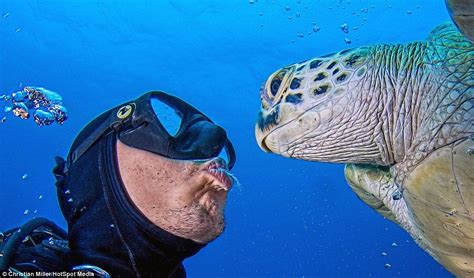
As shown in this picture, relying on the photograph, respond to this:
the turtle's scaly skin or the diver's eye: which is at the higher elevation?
the diver's eye

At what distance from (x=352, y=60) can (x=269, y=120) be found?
531mm

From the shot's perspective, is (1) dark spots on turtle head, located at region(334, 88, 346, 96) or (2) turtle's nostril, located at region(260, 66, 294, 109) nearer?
(1) dark spots on turtle head, located at region(334, 88, 346, 96)

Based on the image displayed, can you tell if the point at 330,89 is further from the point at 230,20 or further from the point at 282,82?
the point at 230,20

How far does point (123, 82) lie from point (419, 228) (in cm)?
2022

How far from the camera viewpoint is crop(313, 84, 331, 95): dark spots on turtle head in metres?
1.98

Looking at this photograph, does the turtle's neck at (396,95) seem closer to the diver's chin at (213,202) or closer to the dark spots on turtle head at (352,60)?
the dark spots on turtle head at (352,60)

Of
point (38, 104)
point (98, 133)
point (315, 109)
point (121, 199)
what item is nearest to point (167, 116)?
point (98, 133)

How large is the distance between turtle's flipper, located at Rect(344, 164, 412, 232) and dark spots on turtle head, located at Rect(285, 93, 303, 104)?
0.73 meters

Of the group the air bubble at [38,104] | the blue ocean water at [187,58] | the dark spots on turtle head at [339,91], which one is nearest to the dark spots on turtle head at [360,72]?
the dark spots on turtle head at [339,91]

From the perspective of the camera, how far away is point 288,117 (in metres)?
2.00

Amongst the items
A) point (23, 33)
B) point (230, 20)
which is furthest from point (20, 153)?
point (230, 20)

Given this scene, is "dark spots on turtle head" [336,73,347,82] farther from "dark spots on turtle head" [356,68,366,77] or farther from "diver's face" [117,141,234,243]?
"diver's face" [117,141,234,243]

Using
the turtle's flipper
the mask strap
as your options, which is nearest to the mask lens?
the mask strap

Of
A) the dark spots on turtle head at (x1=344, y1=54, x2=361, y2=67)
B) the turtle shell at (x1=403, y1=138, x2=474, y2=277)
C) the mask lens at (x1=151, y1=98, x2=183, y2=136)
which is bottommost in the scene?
the turtle shell at (x1=403, y1=138, x2=474, y2=277)
